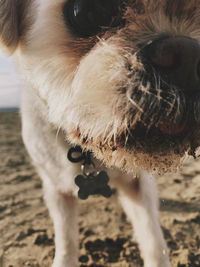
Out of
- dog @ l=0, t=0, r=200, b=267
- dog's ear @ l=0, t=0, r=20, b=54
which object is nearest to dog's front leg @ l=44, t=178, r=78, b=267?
dog @ l=0, t=0, r=200, b=267

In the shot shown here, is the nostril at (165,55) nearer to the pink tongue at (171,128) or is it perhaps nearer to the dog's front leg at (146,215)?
the pink tongue at (171,128)

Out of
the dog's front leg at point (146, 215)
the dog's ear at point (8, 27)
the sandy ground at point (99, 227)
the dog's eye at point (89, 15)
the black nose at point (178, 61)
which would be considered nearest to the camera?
the black nose at point (178, 61)

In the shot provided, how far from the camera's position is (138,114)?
85cm

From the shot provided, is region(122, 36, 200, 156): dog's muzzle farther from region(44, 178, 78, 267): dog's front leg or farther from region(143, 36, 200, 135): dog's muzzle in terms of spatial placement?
region(44, 178, 78, 267): dog's front leg

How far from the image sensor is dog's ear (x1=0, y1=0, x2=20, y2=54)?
4.17ft

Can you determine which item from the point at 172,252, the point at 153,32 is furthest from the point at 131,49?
the point at 172,252

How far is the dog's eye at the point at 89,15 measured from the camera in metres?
1.02

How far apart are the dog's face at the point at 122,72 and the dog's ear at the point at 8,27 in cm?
1

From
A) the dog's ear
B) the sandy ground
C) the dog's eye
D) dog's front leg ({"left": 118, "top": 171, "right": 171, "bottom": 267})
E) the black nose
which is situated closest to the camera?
the black nose

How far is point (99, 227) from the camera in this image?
2.06m

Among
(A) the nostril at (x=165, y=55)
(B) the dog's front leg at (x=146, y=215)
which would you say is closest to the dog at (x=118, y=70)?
(A) the nostril at (x=165, y=55)

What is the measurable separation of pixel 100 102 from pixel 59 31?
40cm

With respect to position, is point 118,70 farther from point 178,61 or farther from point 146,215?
point 146,215

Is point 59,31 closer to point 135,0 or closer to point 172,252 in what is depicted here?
point 135,0
